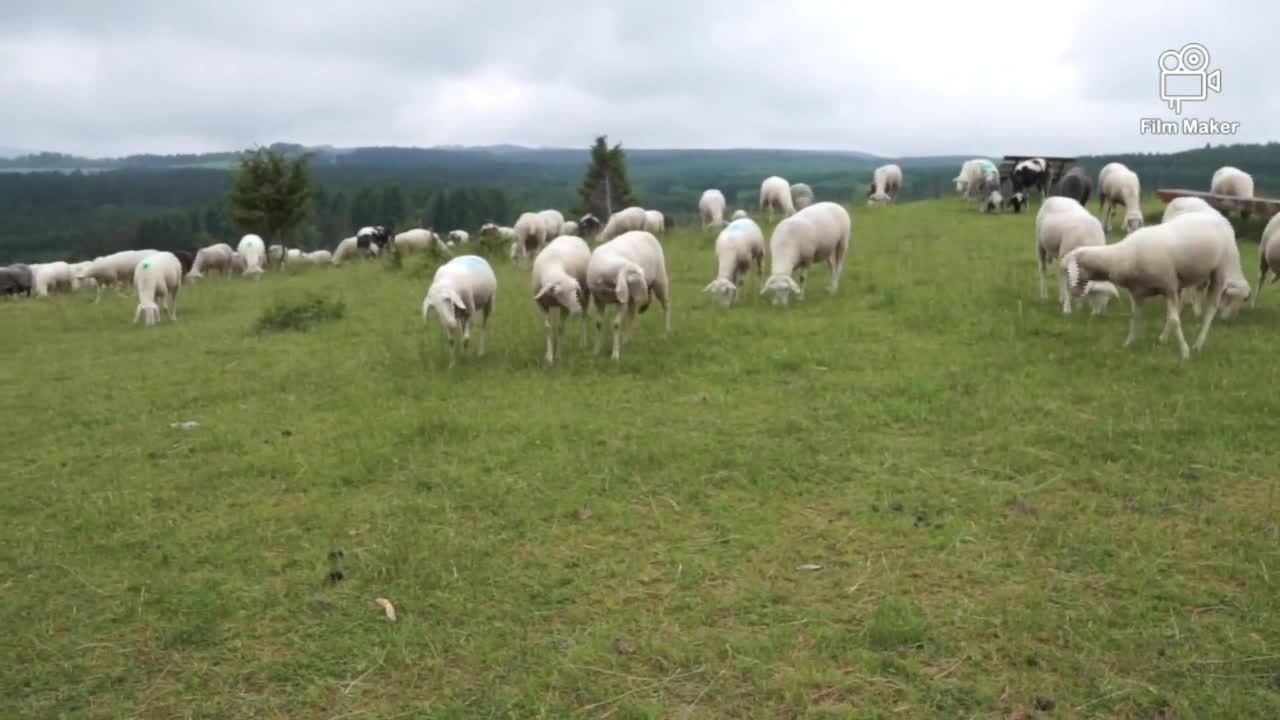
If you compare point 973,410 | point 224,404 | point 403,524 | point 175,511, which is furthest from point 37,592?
point 973,410

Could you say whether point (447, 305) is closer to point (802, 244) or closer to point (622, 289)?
point (622, 289)

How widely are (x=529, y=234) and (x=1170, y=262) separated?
19.0 metres

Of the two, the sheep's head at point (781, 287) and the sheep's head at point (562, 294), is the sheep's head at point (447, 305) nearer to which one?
the sheep's head at point (562, 294)

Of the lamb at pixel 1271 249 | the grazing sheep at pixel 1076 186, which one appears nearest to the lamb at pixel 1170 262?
the lamb at pixel 1271 249

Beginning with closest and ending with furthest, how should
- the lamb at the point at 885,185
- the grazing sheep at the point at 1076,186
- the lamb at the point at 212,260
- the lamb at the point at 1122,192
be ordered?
the lamb at the point at 1122,192
the grazing sheep at the point at 1076,186
the lamb at the point at 212,260
the lamb at the point at 885,185

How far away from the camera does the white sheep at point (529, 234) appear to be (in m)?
25.6

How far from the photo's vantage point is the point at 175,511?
6680mm

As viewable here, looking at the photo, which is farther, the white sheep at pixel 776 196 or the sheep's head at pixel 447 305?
the white sheep at pixel 776 196

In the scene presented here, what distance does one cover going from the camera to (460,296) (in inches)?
414

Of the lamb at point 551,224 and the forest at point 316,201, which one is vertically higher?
the forest at point 316,201

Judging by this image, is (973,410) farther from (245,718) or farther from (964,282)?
(964,282)

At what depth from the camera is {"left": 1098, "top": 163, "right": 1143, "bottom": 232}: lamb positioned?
62.0ft

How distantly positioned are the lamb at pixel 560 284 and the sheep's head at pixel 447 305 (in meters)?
0.90

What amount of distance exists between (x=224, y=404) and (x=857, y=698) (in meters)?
8.04
